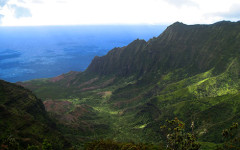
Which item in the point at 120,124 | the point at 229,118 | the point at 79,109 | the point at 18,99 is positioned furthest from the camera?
the point at 79,109

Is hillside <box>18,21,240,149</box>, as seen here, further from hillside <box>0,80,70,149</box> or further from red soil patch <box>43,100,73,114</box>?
hillside <box>0,80,70,149</box>

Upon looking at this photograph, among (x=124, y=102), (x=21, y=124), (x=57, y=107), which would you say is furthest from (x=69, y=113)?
(x=21, y=124)

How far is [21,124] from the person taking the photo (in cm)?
8344

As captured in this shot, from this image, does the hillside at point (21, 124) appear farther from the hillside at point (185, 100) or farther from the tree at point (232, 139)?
the tree at point (232, 139)

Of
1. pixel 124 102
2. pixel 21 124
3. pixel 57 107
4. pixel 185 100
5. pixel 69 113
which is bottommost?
pixel 57 107

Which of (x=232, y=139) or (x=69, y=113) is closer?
(x=232, y=139)

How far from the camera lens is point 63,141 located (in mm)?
87000

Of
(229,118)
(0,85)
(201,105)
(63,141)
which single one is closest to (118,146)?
(63,141)

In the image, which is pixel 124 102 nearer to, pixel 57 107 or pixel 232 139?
pixel 57 107

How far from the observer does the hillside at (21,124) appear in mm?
69938

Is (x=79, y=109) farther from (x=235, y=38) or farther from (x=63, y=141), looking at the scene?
(x=235, y=38)

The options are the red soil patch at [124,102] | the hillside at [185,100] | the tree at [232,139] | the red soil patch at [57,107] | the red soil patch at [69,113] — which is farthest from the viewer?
the red soil patch at [124,102]

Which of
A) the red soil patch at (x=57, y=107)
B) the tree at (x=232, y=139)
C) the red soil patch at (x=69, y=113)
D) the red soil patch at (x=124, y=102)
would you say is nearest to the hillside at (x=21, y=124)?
the red soil patch at (x=69, y=113)

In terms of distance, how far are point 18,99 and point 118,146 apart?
7123 centimetres
